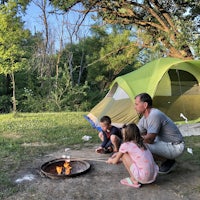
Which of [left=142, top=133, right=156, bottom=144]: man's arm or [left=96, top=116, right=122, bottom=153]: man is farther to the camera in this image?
[left=96, top=116, right=122, bottom=153]: man

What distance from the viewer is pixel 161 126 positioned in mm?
3324

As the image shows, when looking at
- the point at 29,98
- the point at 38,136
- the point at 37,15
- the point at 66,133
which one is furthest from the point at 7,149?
the point at 37,15

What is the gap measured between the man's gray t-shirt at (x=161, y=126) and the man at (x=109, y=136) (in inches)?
27.6

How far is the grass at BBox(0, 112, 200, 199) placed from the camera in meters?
3.63

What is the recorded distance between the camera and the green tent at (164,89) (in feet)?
20.7

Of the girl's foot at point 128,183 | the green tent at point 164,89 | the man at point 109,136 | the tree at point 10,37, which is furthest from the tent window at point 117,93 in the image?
the tree at point 10,37

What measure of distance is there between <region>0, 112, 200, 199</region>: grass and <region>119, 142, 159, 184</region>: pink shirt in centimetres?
123

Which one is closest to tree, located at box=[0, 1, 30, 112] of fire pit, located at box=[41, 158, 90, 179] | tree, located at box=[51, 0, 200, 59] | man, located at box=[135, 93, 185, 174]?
tree, located at box=[51, 0, 200, 59]

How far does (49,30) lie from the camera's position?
18219mm

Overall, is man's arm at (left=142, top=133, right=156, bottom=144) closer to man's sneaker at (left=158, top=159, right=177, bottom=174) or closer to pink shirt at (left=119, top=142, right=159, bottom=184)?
pink shirt at (left=119, top=142, right=159, bottom=184)

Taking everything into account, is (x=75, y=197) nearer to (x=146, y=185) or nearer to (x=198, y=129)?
(x=146, y=185)

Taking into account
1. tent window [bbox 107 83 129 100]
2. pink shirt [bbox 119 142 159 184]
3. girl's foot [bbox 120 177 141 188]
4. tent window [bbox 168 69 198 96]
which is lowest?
girl's foot [bbox 120 177 141 188]

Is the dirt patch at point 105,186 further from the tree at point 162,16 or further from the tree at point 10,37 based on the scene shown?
the tree at point 10,37

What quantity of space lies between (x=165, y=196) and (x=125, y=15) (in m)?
8.33
